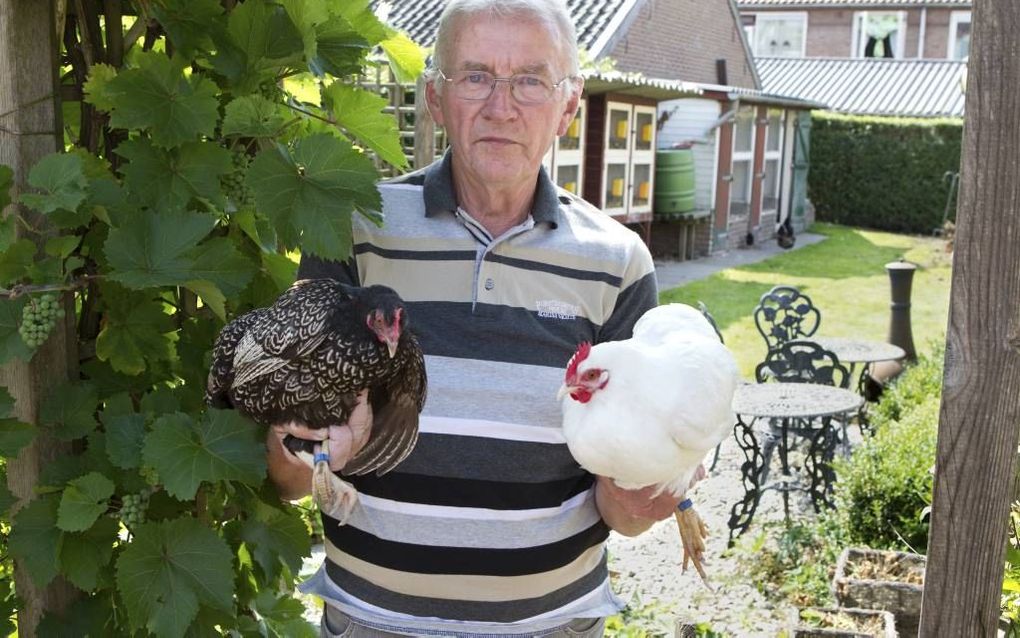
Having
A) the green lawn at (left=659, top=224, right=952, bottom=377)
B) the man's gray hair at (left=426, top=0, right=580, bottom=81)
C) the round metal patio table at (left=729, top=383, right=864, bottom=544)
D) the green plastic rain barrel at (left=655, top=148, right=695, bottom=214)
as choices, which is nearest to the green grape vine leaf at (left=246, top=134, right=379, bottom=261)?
the man's gray hair at (left=426, top=0, right=580, bottom=81)

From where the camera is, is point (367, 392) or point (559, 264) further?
point (559, 264)

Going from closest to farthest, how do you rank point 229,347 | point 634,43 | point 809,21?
point 229,347 → point 634,43 → point 809,21

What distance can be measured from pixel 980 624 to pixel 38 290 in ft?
5.25

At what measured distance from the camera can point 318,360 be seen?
55.6 inches

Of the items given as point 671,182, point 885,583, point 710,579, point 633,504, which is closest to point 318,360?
point 633,504

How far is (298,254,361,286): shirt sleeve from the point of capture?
1.75m

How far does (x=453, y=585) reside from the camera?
179cm

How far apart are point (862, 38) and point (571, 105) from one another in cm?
3294

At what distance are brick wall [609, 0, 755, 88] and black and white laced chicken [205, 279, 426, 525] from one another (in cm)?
1562

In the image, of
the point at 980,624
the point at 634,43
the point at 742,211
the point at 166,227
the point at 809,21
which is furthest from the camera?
the point at 809,21

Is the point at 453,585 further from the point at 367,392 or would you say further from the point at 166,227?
the point at 166,227

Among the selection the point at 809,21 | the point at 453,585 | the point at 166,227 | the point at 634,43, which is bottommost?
the point at 453,585

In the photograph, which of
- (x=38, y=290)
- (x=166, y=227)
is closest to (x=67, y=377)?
(x=38, y=290)

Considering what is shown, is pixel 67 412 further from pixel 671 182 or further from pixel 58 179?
pixel 671 182
